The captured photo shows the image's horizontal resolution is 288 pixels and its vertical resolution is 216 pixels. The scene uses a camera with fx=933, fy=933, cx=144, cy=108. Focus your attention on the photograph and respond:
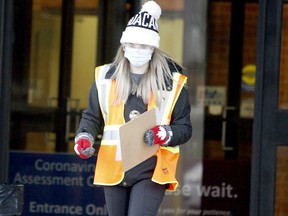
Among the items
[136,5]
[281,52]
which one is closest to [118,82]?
[281,52]

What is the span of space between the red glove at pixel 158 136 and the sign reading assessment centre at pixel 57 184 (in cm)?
314

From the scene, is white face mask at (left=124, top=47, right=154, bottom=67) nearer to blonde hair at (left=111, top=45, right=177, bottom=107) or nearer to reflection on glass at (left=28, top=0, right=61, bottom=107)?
blonde hair at (left=111, top=45, right=177, bottom=107)

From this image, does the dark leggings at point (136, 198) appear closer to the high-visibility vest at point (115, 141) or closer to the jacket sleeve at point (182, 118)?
the high-visibility vest at point (115, 141)

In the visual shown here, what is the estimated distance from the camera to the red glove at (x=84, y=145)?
4.92 m

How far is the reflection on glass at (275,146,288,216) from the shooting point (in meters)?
6.71

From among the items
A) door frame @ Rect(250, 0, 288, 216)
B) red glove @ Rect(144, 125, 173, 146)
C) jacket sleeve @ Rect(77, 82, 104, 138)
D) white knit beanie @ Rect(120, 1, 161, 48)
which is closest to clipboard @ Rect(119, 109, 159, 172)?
red glove @ Rect(144, 125, 173, 146)

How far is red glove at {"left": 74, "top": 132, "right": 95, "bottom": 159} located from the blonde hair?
268 millimetres

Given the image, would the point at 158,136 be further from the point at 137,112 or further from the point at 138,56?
the point at 138,56

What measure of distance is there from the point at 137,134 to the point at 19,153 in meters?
3.38

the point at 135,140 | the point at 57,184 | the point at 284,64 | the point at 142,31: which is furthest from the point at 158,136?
the point at 57,184

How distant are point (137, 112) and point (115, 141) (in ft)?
0.65

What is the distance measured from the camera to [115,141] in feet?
16.7

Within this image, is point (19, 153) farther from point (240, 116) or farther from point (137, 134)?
point (137, 134)

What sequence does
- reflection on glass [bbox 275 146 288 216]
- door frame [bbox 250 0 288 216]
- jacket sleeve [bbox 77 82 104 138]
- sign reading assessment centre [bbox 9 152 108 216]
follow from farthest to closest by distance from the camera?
sign reading assessment centre [bbox 9 152 108 216], reflection on glass [bbox 275 146 288 216], door frame [bbox 250 0 288 216], jacket sleeve [bbox 77 82 104 138]
